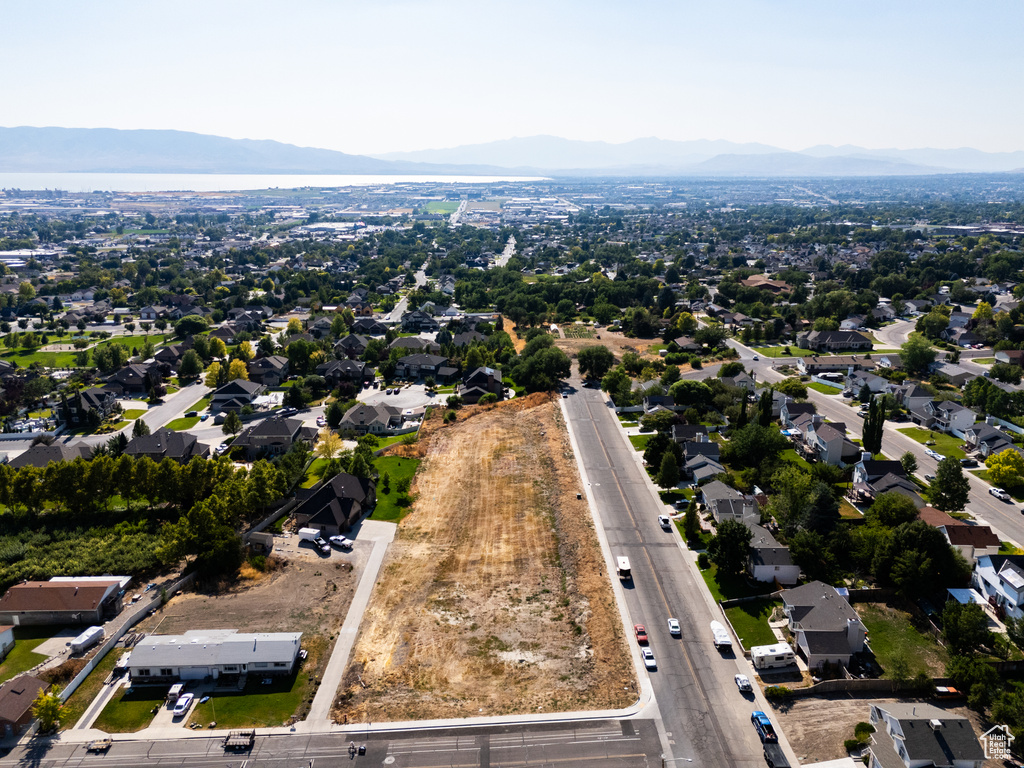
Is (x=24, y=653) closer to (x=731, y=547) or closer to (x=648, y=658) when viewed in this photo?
(x=648, y=658)

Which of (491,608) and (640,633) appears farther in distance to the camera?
(491,608)

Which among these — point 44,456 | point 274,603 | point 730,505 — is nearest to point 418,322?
point 44,456

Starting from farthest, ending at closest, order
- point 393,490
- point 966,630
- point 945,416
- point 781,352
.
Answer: point 781,352
point 945,416
point 393,490
point 966,630

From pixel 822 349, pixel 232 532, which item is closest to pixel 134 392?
pixel 232 532

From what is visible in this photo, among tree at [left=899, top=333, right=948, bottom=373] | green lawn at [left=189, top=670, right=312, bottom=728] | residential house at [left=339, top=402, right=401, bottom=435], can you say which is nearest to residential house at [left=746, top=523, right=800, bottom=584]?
green lawn at [left=189, top=670, right=312, bottom=728]

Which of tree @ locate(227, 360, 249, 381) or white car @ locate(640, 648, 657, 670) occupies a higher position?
tree @ locate(227, 360, 249, 381)

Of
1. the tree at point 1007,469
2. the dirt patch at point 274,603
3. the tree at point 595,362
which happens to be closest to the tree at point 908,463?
the tree at point 1007,469

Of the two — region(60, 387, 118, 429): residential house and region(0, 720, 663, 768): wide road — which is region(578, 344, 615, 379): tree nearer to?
region(0, 720, 663, 768): wide road
